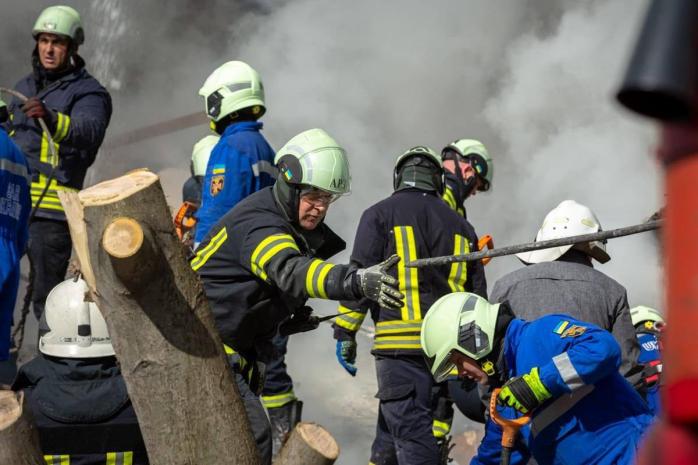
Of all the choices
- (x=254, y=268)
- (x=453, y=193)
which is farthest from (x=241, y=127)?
(x=254, y=268)

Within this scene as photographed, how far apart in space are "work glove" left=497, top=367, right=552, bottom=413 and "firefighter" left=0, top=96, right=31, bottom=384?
213cm

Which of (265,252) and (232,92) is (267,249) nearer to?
(265,252)

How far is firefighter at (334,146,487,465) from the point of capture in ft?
18.5

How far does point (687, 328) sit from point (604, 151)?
9.69m

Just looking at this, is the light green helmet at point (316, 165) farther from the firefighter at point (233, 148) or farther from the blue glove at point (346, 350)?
the blue glove at point (346, 350)

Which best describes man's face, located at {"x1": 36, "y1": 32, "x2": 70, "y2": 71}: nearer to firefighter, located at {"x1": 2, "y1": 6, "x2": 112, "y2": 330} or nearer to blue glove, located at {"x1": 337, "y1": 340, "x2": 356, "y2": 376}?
firefighter, located at {"x1": 2, "y1": 6, "x2": 112, "y2": 330}

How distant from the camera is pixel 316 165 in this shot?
4562 millimetres

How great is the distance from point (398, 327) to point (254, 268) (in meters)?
1.65

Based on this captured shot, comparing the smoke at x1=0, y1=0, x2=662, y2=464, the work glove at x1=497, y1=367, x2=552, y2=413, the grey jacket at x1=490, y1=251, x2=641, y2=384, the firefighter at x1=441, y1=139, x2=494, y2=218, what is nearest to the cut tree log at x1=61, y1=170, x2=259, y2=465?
the work glove at x1=497, y1=367, x2=552, y2=413

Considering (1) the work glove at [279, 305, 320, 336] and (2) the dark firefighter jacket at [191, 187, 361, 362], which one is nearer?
(2) the dark firefighter jacket at [191, 187, 361, 362]

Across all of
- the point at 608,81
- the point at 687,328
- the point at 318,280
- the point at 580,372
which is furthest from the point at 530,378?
the point at 608,81

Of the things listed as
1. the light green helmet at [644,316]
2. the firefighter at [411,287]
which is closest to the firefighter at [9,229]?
the firefighter at [411,287]

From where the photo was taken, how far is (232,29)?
12.5 meters

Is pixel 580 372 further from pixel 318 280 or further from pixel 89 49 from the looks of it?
pixel 89 49
